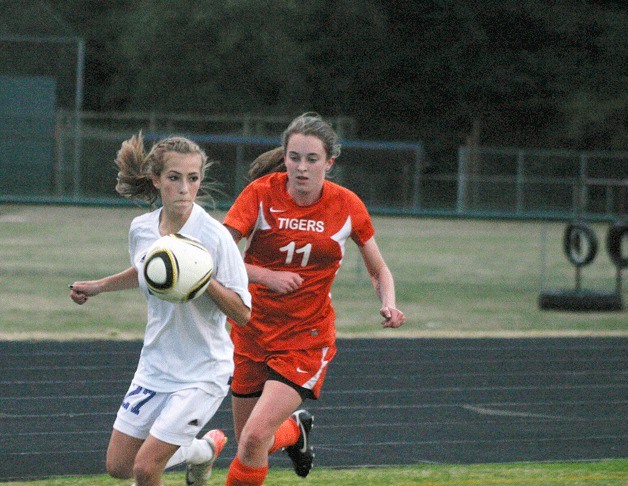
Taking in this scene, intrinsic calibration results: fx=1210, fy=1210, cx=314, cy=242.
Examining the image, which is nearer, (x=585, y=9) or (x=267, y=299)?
(x=267, y=299)

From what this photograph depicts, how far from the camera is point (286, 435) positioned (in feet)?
19.4

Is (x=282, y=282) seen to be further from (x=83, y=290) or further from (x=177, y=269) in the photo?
(x=177, y=269)

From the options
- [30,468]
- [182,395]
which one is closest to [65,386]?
[30,468]

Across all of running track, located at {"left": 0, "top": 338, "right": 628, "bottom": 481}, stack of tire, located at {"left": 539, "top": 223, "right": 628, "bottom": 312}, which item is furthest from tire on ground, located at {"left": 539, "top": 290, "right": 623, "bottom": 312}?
running track, located at {"left": 0, "top": 338, "right": 628, "bottom": 481}

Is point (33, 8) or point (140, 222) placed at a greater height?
point (33, 8)

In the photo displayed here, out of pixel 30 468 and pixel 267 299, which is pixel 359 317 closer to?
pixel 30 468

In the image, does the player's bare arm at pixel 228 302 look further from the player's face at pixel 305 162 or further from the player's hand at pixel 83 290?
the player's face at pixel 305 162

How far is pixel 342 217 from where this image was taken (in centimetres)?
566

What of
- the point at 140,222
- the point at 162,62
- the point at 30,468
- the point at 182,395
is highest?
the point at 162,62

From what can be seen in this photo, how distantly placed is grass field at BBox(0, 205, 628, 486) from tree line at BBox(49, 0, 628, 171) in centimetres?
1148

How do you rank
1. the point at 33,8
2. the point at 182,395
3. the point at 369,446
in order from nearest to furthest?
the point at 182,395 < the point at 369,446 < the point at 33,8

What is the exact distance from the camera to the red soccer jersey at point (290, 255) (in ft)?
18.2

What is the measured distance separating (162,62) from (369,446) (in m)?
34.4

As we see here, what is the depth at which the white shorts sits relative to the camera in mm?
4715
